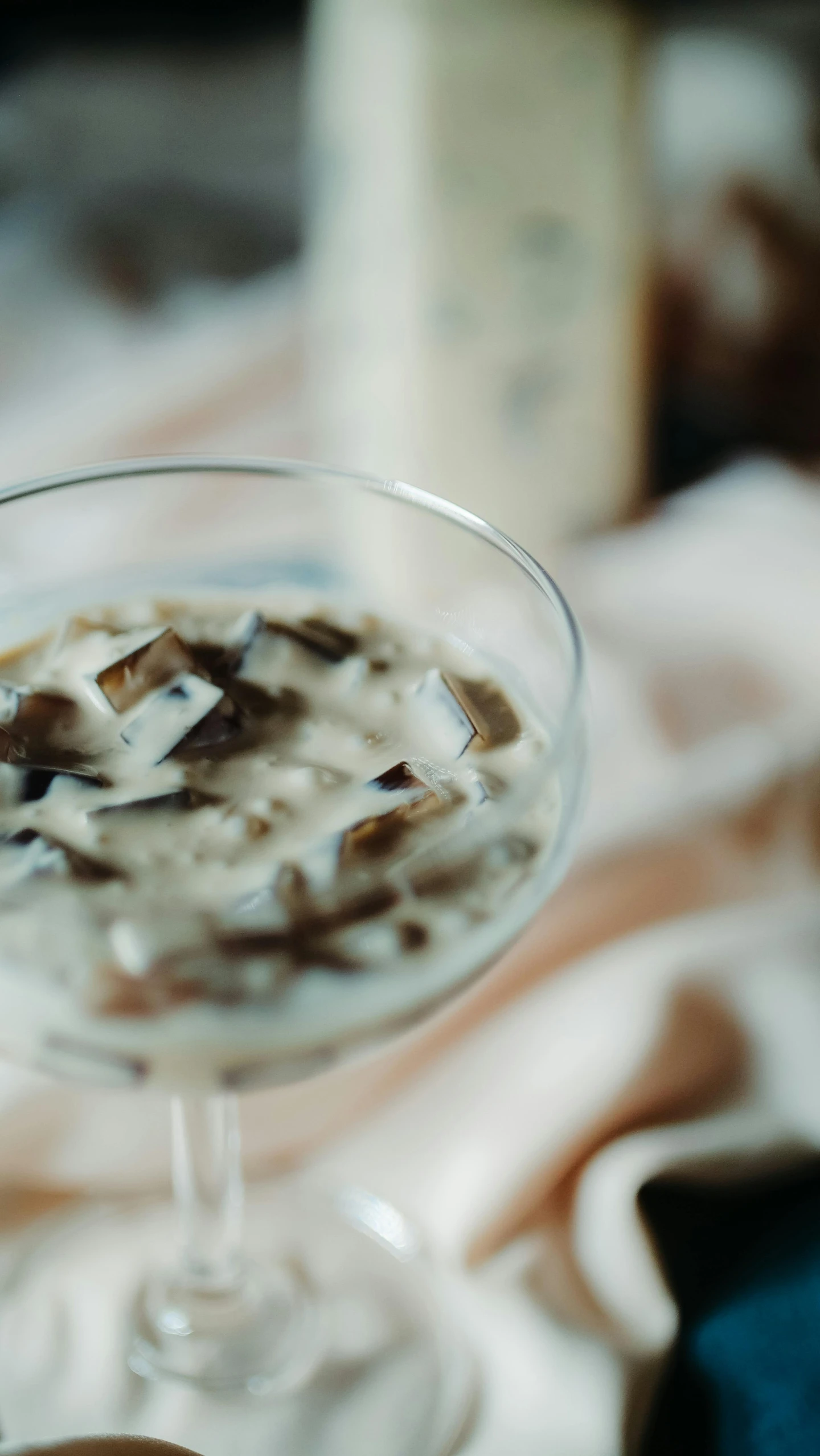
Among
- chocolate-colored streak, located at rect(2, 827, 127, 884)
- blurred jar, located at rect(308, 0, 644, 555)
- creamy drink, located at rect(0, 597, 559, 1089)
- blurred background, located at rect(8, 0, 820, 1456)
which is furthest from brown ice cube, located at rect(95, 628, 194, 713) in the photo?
blurred jar, located at rect(308, 0, 644, 555)

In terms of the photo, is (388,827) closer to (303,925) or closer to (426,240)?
(303,925)

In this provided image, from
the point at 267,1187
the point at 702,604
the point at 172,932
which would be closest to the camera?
the point at 172,932

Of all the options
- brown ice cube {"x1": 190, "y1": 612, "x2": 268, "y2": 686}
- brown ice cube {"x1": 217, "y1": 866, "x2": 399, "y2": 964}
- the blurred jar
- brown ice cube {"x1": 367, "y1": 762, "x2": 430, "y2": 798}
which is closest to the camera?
brown ice cube {"x1": 217, "y1": 866, "x2": 399, "y2": 964}

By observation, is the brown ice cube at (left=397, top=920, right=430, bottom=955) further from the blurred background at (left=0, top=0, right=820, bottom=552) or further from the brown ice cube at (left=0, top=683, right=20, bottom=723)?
the blurred background at (left=0, top=0, right=820, bottom=552)

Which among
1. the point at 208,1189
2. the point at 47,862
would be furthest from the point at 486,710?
the point at 208,1189

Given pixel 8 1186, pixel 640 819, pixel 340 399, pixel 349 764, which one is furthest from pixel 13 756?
pixel 340 399

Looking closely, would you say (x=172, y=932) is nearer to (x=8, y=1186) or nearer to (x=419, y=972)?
(x=419, y=972)
